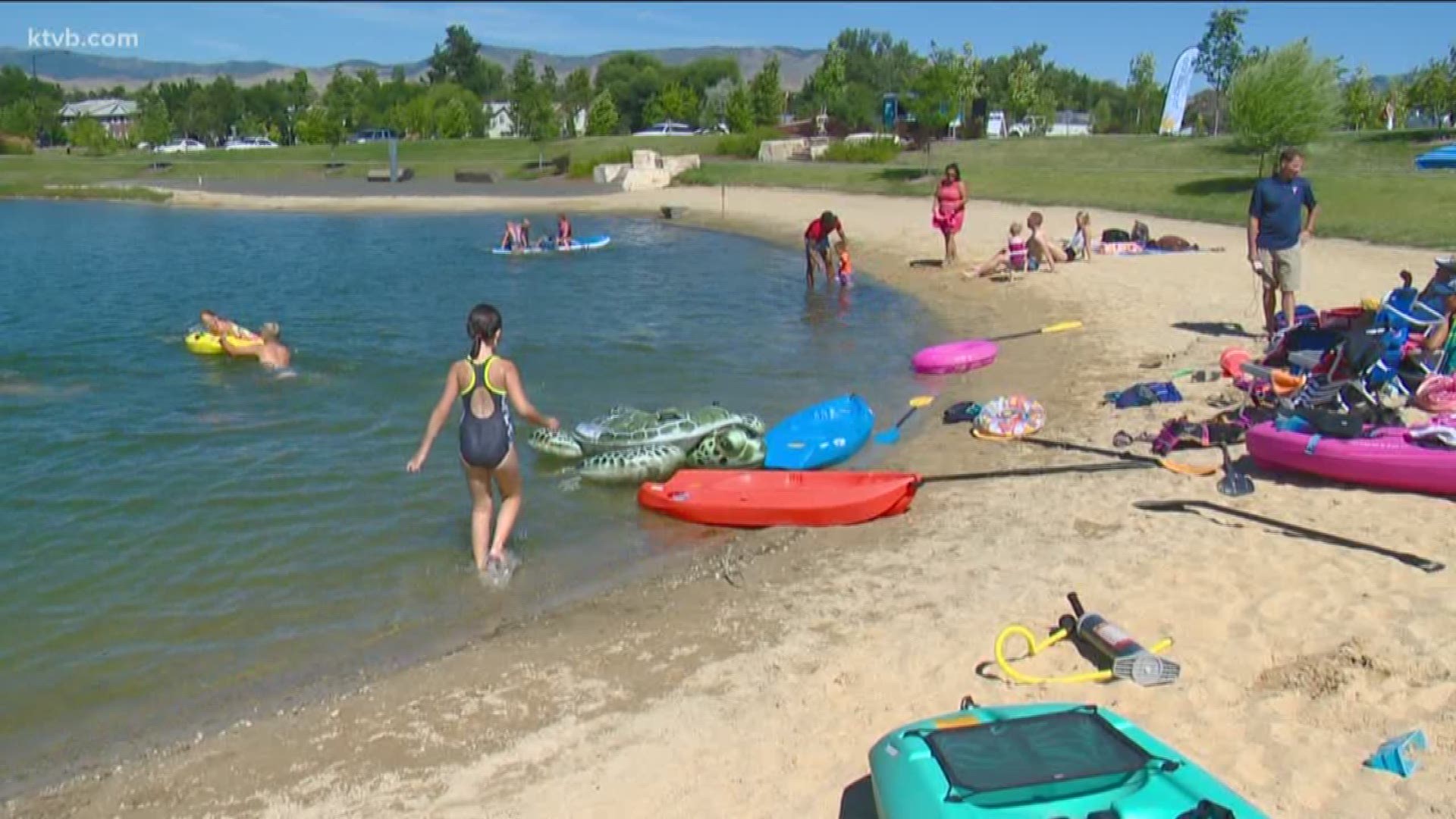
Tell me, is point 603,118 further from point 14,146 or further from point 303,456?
point 303,456

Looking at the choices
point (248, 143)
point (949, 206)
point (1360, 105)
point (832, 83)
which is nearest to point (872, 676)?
point (949, 206)

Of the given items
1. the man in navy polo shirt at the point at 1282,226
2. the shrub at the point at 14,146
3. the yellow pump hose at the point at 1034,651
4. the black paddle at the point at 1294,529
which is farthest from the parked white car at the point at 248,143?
the yellow pump hose at the point at 1034,651

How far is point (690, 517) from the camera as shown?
9109 millimetres

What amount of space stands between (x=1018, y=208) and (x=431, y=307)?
1801 cm

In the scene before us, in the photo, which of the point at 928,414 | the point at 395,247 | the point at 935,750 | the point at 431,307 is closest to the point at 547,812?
the point at 935,750

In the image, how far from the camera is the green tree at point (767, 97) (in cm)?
7325

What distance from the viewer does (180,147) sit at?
3509 inches

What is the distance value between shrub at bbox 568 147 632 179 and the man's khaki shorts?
144 ft

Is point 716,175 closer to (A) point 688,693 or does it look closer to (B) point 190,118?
(A) point 688,693

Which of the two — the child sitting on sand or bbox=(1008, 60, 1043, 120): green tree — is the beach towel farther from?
bbox=(1008, 60, 1043, 120): green tree

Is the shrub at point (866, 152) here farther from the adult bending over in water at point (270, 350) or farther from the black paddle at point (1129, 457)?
the black paddle at point (1129, 457)

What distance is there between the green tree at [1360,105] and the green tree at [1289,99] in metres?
27.3

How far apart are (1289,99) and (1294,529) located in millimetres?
30435

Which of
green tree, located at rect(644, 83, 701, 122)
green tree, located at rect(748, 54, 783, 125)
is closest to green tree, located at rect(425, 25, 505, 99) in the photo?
green tree, located at rect(644, 83, 701, 122)
